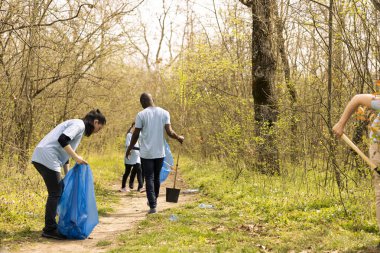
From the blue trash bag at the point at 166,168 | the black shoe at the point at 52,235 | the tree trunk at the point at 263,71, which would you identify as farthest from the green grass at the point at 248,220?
the tree trunk at the point at 263,71

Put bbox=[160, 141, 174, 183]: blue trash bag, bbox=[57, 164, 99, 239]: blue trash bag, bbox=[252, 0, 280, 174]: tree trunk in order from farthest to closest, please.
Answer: bbox=[252, 0, 280, 174]: tree trunk < bbox=[160, 141, 174, 183]: blue trash bag < bbox=[57, 164, 99, 239]: blue trash bag

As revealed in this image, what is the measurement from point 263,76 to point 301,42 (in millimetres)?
1424

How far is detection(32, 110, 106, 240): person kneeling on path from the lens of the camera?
6.30 meters

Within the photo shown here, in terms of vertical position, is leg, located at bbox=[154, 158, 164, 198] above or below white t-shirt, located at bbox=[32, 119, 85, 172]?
below

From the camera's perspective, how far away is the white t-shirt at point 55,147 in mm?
6324

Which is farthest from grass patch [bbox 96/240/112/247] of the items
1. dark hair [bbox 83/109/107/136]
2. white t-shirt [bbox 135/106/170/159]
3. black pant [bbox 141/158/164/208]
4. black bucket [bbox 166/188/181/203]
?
black bucket [bbox 166/188/181/203]

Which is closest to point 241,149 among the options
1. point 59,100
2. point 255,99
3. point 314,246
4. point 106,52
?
point 255,99

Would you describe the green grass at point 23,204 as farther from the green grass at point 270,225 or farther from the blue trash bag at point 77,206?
the green grass at point 270,225

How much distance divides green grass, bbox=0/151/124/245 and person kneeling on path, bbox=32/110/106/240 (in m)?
0.33

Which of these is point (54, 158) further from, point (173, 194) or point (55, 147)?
point (173, 194)

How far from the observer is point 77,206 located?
655 centimetres

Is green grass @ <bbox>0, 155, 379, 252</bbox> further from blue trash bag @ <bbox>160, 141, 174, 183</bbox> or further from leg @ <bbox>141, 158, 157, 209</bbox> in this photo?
blue trash bag @ <bbox>160, 141, 174, 183</bbox>

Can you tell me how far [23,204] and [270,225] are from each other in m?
3.76

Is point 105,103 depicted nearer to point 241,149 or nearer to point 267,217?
point 241,149
